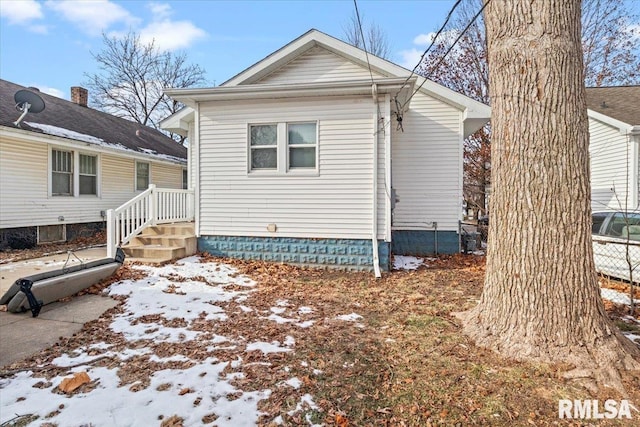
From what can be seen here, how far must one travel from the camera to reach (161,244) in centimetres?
791

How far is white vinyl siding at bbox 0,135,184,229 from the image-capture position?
29.7ft

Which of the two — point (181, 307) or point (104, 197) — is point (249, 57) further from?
point (181, 307)

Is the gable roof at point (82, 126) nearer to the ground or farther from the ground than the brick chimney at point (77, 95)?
nearer to the ground

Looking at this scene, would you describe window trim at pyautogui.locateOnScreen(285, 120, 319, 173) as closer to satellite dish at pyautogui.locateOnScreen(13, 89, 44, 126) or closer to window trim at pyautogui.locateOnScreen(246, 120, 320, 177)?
window trim at pyautogui.locateOnScreen(246, 120, 320, 177)

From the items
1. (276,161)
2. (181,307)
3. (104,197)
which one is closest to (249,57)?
(104,197)

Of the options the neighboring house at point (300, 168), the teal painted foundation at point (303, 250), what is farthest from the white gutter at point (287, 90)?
the teal painted foundation at point (303, 250)

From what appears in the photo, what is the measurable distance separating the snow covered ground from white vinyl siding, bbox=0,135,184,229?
6.79 metres

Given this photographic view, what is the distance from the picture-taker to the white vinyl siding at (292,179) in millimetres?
7480

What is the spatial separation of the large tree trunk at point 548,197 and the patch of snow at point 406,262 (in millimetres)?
4641

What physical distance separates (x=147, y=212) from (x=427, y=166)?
24.2ft

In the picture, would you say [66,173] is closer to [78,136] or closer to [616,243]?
[78,136]

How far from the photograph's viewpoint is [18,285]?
14.4ft

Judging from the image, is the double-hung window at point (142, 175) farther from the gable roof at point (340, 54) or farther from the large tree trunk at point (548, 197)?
the large tree trunk at point (548, 197)

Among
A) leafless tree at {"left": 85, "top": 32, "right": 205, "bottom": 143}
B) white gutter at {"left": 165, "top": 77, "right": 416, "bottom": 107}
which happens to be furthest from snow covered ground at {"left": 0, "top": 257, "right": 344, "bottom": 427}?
leafless tree at {"left": 85, "top": 32, "right": 205, "bottom": 143}
